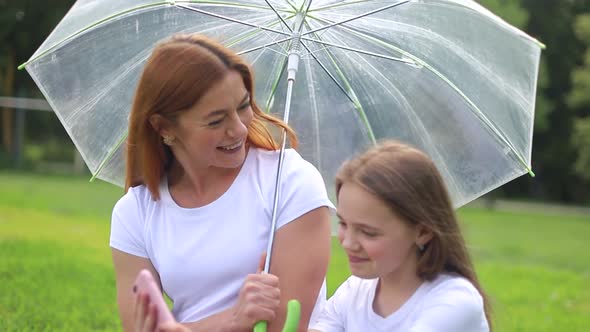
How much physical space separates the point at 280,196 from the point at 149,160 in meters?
0.49

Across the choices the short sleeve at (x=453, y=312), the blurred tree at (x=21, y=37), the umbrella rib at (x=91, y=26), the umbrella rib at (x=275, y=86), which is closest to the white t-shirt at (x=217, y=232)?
the umbrella rib at (x=275, y=86)

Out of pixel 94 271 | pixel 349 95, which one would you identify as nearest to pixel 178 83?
pixel 349 95

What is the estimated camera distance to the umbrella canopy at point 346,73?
9.63ft

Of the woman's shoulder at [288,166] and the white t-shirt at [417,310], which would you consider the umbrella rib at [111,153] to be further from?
the white t-shirt at [417,310]

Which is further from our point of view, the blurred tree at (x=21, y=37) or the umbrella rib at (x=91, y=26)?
the blurred tree at (x=21, y=37)

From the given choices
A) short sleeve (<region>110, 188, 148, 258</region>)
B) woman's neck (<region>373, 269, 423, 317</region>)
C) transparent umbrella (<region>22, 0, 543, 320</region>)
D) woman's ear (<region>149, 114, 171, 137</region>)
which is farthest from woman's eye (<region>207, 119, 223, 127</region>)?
woman's neck (<region>373, 269, 423, 317</region>)

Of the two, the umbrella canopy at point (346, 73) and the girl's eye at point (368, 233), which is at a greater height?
the umbrella canopy at point (346, 73)

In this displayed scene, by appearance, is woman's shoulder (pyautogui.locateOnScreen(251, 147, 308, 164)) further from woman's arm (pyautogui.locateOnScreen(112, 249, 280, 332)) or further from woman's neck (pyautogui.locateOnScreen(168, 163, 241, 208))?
woman's arm (pyautogui.locateOnScreen(112, 249, 280, 332))

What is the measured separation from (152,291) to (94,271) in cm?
548

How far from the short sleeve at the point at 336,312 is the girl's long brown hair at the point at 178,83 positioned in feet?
1.87

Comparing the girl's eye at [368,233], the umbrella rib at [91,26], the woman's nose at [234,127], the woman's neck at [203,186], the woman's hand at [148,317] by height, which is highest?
the umbrella rib at [91,26]

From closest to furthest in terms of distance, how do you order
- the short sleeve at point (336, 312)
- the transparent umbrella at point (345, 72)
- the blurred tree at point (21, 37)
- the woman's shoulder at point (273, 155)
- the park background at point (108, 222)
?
the short sleeve at point (336, 312) < the woman's shoulder at point (273, 155) < the transparent umbrella at point (345, 72) < the park background at point (108, 222) < the blurred tree at point (21, 37)

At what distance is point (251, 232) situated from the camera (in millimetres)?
2646

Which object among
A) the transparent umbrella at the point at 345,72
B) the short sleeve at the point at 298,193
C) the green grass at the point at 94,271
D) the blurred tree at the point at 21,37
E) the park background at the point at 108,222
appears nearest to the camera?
the short sleeve at the point at 298,193
